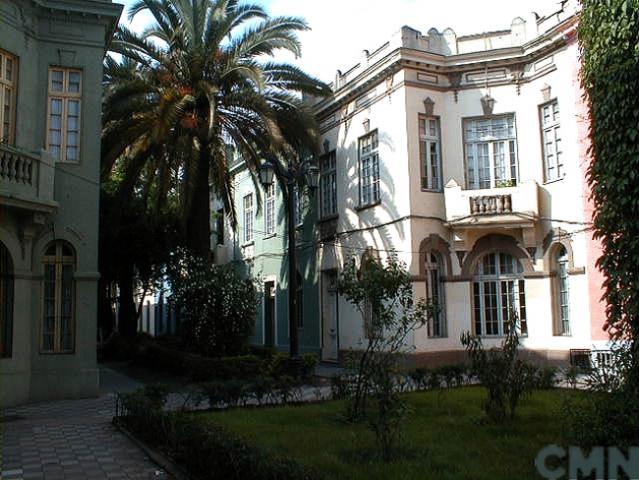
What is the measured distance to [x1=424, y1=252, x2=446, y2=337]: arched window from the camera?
19203 mm

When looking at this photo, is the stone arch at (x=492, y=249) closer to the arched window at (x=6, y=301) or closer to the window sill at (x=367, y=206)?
the window sill at (x=367, y=206)

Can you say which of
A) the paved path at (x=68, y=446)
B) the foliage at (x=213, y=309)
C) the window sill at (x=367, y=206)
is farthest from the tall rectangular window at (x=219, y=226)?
the paved path at (x=68, y=446)

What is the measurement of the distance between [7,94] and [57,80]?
127cm

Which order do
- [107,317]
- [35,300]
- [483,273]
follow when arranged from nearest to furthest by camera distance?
[35,300] < [483,273] < [107,317]

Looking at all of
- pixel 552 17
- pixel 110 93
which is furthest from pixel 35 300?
pixel 552 17

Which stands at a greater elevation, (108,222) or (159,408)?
(108,222)

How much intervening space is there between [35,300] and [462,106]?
12.7 meters

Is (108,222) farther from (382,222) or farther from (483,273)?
(483,273)

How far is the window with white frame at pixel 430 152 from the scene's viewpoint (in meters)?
19.5

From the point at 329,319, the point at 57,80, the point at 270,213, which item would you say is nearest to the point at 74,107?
the point at 57,80

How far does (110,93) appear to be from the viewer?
1830cm

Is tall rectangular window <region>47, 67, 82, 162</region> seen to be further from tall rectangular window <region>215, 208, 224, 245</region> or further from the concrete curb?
tall rectangular window <region>215, 208, 224, 245</region>

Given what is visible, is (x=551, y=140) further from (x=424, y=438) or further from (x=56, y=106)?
(x=56, y=106)

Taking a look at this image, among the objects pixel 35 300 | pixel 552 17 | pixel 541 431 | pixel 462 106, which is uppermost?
pixel 552 17
